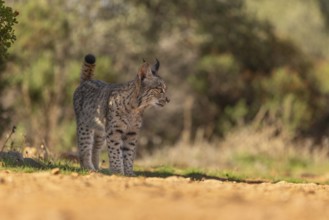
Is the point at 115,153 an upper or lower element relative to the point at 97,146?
lower

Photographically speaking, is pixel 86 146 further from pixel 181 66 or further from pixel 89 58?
pixel 181 66

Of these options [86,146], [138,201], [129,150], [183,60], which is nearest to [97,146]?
[86,146]

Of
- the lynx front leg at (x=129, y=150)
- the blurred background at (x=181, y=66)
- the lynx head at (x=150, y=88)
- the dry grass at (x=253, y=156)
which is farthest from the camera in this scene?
the blurred background at (x=181, y=66)

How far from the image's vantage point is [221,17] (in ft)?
113

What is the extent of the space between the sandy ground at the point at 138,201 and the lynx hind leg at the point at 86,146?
424 centimetres

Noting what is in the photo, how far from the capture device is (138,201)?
729 centimetres

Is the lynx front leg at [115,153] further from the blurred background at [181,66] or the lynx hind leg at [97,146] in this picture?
the blurred background at [181,66]

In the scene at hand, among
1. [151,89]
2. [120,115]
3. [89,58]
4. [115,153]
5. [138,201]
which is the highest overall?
[89,58]

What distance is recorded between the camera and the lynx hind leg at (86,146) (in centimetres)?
1417

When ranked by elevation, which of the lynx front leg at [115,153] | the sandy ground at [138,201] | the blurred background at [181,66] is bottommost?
the sandy ground at [138,201]

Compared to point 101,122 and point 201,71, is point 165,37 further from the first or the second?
point 101,122

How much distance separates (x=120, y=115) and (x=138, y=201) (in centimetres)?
629

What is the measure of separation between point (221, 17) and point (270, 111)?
5734 mm

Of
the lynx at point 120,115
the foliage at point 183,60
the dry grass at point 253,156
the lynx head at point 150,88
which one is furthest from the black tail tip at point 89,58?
the foliage at point 183,60
